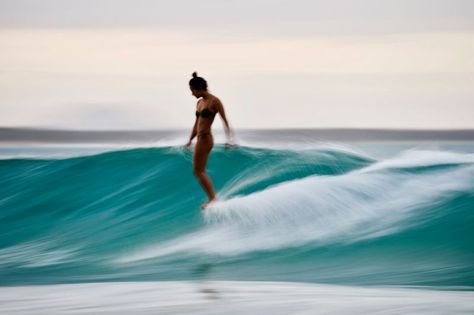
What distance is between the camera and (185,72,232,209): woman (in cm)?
828

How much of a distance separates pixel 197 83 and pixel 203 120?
16.4 inches

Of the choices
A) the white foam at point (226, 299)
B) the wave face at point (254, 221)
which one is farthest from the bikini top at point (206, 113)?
the white foam at point (226, 299)

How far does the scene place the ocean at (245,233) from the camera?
20.6 ft

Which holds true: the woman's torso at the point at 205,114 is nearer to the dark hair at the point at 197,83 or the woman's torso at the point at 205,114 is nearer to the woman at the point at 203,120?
the woman at the point at 203,120

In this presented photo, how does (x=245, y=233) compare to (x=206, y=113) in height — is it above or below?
below

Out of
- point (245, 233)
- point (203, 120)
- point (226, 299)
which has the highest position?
point (203, 120)

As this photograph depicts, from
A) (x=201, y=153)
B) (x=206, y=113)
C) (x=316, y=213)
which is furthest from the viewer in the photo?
(x=316, y=213)

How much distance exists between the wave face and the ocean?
0.07 feet

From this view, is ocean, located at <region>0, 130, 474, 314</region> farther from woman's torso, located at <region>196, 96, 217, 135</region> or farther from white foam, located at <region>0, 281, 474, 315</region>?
woman's torso, located at <region>196, 96, 217, 135</region>

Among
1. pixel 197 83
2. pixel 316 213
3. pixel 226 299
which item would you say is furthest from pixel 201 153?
pixel 226 299

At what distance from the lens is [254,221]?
29.2ft

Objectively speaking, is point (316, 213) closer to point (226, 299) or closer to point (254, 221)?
point (254, 221)

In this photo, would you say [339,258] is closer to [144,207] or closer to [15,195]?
[144,207]

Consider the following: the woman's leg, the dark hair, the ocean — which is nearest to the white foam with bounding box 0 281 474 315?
the ocean
